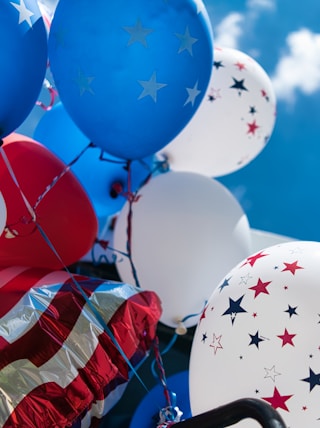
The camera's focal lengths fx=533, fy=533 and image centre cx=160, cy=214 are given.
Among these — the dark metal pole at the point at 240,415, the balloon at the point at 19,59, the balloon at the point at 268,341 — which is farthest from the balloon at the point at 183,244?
the dark metal pole at the point at 240,415

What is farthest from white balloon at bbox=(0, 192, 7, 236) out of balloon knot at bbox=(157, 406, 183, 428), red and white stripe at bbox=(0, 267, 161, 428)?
balloon knot at bbox=(157, 406, 183, 428)

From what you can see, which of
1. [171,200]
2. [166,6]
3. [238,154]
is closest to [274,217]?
[238,154]

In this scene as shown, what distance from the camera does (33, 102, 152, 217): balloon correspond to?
1.81 metres

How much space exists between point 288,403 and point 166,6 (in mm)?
907

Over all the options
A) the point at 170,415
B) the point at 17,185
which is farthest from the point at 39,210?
the point at 170,415

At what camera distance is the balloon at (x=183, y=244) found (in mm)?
1657

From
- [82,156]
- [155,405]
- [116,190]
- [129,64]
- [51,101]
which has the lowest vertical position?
[155,405]

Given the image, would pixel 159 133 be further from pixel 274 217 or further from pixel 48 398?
pixel 274 217

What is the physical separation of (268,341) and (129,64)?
2.24ft

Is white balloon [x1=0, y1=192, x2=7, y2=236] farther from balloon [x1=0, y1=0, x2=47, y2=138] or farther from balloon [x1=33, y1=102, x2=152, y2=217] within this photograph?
balloon [x1=33, y1=102, x2=152, y2=217]

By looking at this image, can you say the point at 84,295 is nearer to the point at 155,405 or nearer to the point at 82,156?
the point at 155,405

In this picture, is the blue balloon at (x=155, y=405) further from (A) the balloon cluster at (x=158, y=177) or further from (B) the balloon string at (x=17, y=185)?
(B) the balloon string at (x=17, y=185)

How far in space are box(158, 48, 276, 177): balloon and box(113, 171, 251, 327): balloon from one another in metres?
0.21

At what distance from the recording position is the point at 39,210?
1.44 m
